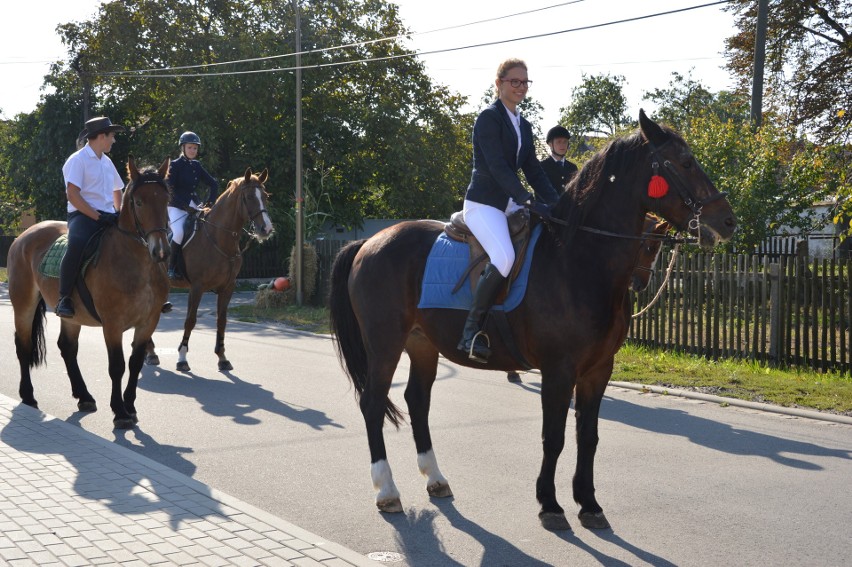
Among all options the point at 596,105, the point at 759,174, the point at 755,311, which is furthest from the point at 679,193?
the point at 596,105

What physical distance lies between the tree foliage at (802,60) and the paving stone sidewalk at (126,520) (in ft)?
87.4

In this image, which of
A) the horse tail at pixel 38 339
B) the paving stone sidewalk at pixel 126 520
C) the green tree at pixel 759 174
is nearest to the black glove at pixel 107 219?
the horse tail at pixel 38 339

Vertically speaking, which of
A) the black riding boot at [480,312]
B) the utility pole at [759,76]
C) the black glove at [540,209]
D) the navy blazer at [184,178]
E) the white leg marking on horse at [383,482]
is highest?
the utility pole at [759,76]

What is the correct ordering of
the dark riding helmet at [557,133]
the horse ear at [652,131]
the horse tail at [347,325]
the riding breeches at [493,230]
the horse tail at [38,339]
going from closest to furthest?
the horse ear at [652,131], the riding breeches at [493,230], the horse tail at [347,325], the horse tail at [38,339], the dark riding helmet at [557,133]

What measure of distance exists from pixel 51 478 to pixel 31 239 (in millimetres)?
4210

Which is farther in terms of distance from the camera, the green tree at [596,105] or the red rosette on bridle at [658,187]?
the green tree at [596,105]

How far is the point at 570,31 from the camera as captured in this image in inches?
671

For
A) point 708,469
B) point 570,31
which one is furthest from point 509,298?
point 570,31

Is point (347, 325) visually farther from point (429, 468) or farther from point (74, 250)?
point (74, 250)

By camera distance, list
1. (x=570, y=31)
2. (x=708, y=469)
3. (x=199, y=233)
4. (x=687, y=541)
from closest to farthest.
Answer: (x=687, y=541) < (x=708, y=469) < (x=199, y=233) < (x=570, y=31)

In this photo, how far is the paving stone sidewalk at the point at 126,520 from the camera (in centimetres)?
461

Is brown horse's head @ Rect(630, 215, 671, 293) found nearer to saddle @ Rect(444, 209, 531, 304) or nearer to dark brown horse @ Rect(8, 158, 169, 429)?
saddle @ Rect(444, 209, 531, 304)

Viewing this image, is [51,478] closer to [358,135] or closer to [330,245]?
[330,245]

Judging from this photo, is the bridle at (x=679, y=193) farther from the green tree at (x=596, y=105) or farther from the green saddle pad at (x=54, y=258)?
the green tree at (x=596, y=105)
